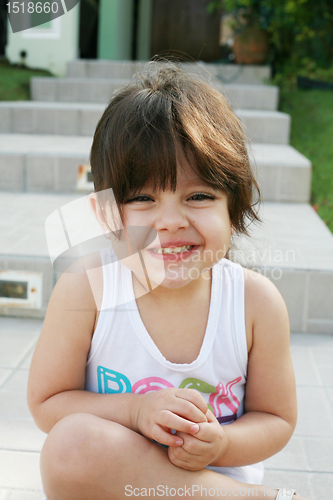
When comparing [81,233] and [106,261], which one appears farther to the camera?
[81,233]

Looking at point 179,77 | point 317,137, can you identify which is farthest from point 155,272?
point 317,137

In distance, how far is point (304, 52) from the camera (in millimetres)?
4738

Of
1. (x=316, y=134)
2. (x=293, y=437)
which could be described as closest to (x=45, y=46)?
(x=316, y=134)

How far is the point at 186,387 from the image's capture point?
36.9 inches

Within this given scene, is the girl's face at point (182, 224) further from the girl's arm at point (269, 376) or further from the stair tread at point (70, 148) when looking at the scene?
the stair tread at point (70, 148)

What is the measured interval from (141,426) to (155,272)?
0.28 m

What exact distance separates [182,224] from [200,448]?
0.38 meters

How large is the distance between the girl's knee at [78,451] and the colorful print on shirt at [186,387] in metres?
0.13

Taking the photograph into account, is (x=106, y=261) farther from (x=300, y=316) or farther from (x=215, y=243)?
(x=300, y=316)

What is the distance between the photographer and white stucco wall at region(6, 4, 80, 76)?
470cm

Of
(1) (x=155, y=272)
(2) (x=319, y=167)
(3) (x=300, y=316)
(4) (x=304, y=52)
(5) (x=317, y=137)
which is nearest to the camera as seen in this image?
(1) (x=155, y=272)

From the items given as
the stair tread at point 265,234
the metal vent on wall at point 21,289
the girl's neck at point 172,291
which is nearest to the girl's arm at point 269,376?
the girl's neck at point 172,291

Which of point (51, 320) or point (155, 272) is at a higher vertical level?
point (155, 272)

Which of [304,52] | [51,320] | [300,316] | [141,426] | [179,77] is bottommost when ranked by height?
[300,316]
